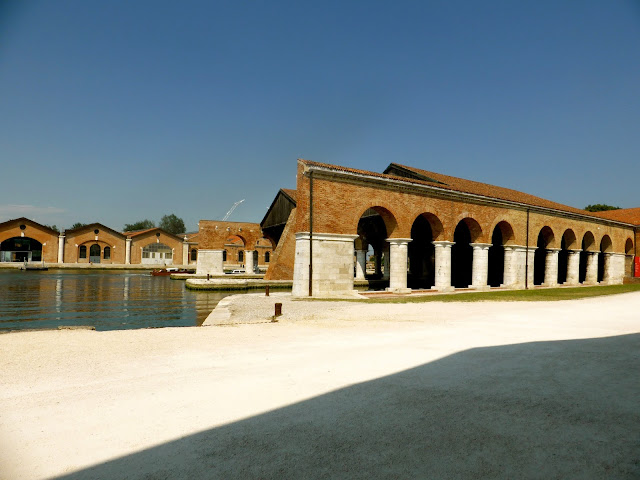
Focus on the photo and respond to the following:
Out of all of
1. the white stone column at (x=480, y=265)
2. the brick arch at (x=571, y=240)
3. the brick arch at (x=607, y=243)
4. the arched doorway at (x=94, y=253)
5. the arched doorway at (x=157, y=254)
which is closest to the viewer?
the white stone column at (x=480, y=265)

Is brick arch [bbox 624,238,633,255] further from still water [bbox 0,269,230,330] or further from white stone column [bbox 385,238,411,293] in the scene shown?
still water [bbox 0,269,230,330]

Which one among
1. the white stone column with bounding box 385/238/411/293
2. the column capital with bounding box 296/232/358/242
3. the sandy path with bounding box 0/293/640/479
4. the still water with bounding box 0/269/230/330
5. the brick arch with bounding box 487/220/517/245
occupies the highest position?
the brick arch with bounding box 487/220/517/245

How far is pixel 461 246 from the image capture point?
30516mm

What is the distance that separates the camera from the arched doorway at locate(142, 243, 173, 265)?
64.6 metres

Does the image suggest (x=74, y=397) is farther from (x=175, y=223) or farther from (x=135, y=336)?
(x=175, y=223)

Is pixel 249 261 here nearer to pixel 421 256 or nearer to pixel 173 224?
pixel 421 256

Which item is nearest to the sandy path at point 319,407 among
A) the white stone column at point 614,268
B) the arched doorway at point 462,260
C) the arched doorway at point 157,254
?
the arched doorway at point 462,260

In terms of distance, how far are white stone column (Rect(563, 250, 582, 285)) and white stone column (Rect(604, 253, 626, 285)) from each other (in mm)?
6169

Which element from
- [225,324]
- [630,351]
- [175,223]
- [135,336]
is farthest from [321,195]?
[175,223]

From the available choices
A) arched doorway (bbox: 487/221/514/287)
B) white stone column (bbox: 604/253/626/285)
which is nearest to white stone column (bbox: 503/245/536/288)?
arched doorway (bbox: 487/221/514/287)

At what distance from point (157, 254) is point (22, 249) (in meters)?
19.3

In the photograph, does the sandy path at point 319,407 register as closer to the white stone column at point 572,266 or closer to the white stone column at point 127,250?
the white stone column at point 572,266

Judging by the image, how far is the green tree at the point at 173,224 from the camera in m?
135

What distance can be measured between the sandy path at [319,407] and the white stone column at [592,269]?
31.6 metres
